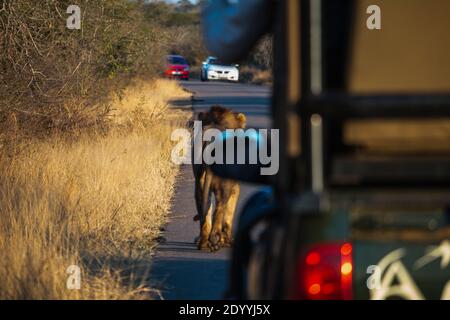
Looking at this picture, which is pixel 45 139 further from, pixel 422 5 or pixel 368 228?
pixel 368 228

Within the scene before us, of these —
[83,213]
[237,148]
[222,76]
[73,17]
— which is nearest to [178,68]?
[222,76]

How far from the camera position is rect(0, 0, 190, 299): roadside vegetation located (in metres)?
7.24

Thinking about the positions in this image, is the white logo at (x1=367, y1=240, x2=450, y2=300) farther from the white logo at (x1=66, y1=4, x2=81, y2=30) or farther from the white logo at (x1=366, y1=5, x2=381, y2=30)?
the white logo at (x1=66, y1=4, x2=81, y2=30)

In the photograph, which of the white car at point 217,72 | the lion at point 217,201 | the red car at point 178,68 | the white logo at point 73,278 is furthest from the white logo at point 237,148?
the white car at point 217,72

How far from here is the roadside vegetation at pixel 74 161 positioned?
7242mm

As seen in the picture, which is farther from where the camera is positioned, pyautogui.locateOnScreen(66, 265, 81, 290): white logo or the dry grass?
the dry grass

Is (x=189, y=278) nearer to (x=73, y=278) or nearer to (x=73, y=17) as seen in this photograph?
(x=73, y=278)

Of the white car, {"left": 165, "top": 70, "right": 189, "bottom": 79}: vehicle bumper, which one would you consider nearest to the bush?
{"left": 165, "top": 70, "right": 189, "bottom": 79}: vehicle bumper

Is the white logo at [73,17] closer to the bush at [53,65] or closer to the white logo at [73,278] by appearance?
the bush at [53,65]

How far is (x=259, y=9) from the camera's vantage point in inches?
177

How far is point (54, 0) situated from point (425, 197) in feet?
37.5

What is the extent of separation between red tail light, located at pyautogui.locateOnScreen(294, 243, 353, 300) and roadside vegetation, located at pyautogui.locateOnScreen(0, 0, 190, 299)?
3202 millimetres

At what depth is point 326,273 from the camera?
3.57 m
